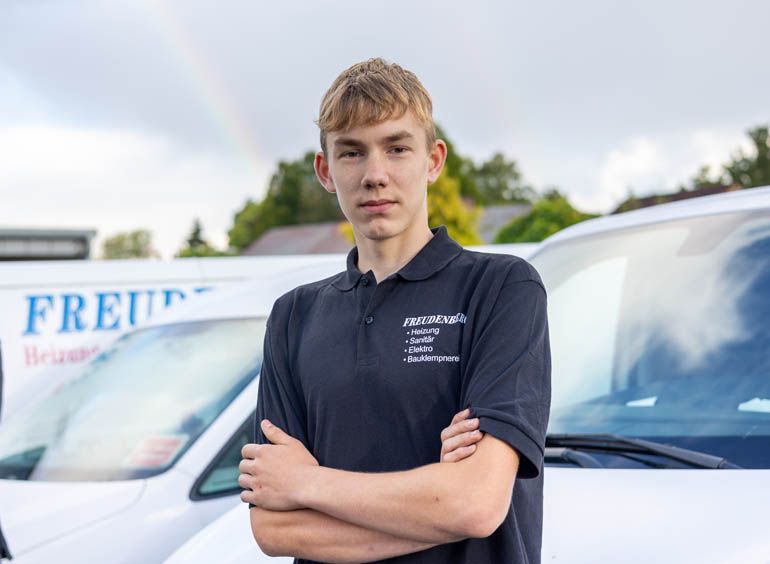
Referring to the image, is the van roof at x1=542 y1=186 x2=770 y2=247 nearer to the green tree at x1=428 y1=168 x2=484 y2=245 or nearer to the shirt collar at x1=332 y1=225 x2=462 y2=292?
the shirt collar at x1=332 y1=225 x2=462 y2=292

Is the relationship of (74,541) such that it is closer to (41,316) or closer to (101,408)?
(101,408)

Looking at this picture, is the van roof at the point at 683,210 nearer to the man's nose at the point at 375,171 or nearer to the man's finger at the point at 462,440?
the man's nose at the point at 375,171

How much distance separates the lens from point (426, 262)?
221 cm

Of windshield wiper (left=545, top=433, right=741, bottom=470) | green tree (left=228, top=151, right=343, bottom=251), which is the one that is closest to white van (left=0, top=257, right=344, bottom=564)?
windshield wiper (left=545, top=433, right=741, bottom=470)

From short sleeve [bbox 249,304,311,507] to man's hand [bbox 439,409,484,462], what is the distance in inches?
15.7

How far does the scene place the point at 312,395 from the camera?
7.13 feet

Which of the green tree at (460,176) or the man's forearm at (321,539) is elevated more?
the green tree at (460,176)

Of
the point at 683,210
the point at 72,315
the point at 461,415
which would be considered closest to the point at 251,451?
the point at 461,415

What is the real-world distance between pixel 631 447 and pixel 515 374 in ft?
2.59

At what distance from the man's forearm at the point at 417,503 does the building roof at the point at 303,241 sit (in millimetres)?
56437

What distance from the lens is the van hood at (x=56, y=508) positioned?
3920mm

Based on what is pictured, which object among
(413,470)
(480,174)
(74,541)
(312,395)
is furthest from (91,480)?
(480,174)

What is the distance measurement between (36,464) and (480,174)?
9025 centimetres

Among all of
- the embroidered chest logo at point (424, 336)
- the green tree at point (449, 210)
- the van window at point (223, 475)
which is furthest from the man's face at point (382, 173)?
the green tree at point (449, 210)
